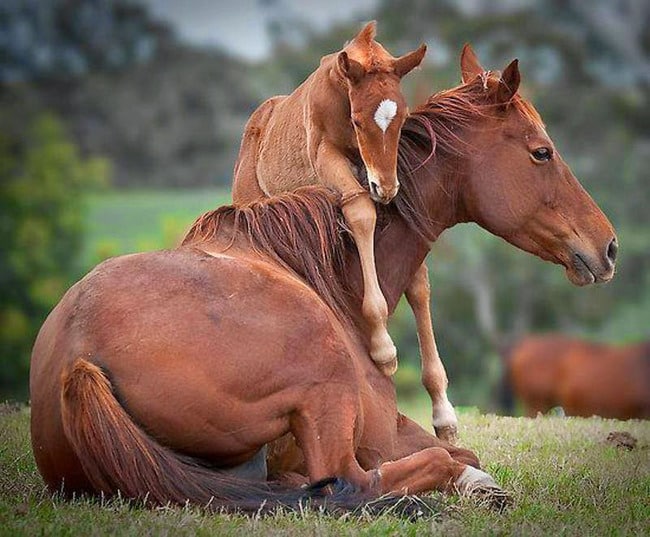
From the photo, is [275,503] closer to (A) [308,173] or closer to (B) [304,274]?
(B) [304,274]

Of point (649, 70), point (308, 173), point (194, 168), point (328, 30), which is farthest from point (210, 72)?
point (308, 173)

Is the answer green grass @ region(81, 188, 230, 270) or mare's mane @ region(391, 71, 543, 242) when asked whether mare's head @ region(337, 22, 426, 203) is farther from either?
green grass @ region(81, 188, 230, 270)

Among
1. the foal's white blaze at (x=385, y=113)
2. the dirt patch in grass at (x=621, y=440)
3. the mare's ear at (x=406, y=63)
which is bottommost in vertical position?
the dirt patch in grass at (x=621, y=440)

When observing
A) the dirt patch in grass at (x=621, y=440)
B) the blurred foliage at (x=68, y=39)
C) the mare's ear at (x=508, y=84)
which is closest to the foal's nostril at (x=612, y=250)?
the mare's ear at (x=508, y=84)

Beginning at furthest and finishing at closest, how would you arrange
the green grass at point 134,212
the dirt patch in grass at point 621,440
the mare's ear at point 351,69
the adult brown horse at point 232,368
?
1. the green grass at point 134,212
2. the dirt patch in grass at point 621,440
3. the mare's ear at point 351,69
4. the adult brown horse at point 232,368

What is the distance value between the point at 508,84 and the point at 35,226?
24.9 m

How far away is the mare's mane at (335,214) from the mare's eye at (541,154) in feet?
0.62

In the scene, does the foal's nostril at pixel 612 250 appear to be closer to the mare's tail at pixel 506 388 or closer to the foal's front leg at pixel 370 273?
the foal's front leg at pixel 370 273

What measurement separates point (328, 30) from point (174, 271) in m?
24.9

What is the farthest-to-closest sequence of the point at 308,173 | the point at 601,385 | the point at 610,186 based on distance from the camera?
the point at 610,186 < the point at 601,385 < the point at 308,173

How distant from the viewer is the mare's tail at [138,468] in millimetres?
4305

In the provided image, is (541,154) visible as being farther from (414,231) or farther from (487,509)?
(487,509)

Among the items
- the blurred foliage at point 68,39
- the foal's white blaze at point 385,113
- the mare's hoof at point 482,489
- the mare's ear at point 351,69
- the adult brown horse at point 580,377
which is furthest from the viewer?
the blurred foliage at point 68,39

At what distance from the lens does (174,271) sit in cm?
476
